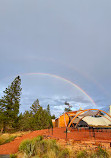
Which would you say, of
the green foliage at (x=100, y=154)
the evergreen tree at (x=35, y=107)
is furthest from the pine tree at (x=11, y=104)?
the green foliage at (x=100, y=154)

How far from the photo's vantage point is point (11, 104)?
24969 mm

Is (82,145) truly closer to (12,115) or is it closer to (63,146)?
(63,146)

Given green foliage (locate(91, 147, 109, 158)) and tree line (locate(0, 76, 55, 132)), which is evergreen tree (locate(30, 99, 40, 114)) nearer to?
tree line (locate(0, 76, 55, 132))

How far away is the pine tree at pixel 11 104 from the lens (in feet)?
74.4

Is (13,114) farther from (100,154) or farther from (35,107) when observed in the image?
(100,154)

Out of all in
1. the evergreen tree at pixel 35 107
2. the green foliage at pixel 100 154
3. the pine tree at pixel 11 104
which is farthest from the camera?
the evergreen tree at pixel 35 107

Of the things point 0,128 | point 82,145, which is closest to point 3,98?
point 0,128

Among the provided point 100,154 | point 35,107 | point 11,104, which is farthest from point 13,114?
point 100,154

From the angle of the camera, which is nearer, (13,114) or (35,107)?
(13,114)

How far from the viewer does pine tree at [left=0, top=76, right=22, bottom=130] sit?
22.7m

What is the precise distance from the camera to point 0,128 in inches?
904

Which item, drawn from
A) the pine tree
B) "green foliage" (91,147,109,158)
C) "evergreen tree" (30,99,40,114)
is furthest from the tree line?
"green foliage" (91,147,109,158)

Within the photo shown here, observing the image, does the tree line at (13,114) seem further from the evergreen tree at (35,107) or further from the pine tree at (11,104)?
the evergreen tree at (35,107)

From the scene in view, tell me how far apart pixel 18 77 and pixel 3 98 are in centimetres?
604
